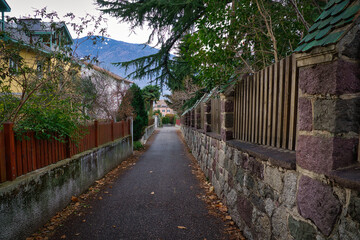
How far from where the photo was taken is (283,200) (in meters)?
2.23

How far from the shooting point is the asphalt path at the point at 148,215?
331 cm

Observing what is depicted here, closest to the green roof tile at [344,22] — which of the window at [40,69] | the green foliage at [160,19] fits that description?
the window at [40,69]

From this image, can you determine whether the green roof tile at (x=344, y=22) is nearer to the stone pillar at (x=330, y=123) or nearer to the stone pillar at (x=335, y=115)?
the stone pillar at (x=330, y=123)

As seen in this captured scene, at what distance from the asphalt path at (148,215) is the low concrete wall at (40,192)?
1.44 ft

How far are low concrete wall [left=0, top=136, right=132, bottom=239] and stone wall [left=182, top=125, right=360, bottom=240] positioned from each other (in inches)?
127

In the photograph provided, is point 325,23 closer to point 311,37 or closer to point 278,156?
point 311,37

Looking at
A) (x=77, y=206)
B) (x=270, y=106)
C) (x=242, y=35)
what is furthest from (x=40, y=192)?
(x=242, y=35)

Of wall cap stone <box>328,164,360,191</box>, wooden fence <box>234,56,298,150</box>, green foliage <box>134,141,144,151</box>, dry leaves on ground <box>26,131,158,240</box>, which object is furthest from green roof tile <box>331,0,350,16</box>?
green foliage <box>134,141,144,151</box>

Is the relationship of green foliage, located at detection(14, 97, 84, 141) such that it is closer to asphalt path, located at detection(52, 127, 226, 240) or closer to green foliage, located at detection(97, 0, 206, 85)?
asphalt path, located at detection(52, 127, 226, 240)

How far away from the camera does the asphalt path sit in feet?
10.9

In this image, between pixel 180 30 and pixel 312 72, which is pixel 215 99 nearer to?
pixel 312 72

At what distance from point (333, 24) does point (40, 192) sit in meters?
4.43

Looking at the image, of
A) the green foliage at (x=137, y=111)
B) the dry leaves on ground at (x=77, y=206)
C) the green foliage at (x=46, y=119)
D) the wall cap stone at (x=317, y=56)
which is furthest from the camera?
the green foliage at (x=137, y=111)

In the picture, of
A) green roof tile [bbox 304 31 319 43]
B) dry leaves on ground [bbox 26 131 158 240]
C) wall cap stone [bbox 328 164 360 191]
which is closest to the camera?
wall cap stone [bbox 328 164 360 191]
